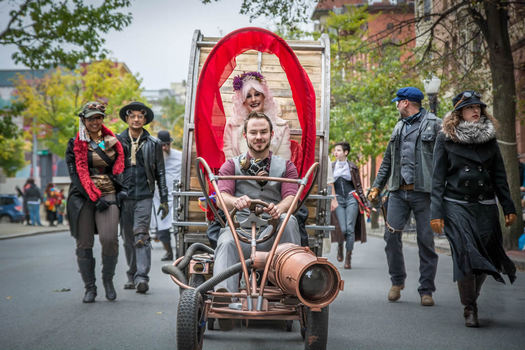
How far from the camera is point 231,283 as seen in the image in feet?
15.2

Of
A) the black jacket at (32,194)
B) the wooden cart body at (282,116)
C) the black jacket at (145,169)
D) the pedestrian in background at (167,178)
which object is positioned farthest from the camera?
the black jacket at (32,194)

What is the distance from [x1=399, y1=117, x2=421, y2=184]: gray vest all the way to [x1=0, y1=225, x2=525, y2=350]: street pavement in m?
1.41

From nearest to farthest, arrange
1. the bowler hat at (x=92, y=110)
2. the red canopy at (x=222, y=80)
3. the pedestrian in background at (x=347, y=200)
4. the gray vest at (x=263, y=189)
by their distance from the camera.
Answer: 1. the gray vest at (x=263, y=189)
2. the red canopy at (x=222, y=80)
3. the bowler hat at (x=92, y=110)
4. the pedestrian in background at (x=347, y=200)

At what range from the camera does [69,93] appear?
43.4m

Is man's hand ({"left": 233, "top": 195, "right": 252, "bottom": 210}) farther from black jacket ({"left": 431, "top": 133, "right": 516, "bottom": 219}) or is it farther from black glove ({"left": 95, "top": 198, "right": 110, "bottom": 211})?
black glove ({"left": 95, "top": 198, "right": 110, "bottom": 211})

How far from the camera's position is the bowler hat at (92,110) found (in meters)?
7.39

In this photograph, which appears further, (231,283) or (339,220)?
(339,220)

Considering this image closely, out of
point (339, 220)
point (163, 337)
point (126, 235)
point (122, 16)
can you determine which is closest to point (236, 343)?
point (163, 337)

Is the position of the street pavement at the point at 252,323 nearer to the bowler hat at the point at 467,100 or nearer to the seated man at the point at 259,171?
the seated man at the point at 259,171

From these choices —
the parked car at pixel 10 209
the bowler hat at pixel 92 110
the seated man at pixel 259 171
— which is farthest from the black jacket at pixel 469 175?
the parked car at pixel 10 209

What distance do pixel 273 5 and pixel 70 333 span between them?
8.90 meters

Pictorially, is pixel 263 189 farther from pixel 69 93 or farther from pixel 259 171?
pixel 69 93

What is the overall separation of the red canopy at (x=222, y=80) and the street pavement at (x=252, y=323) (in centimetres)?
161

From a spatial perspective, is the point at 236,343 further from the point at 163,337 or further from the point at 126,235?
the point at 126,235
